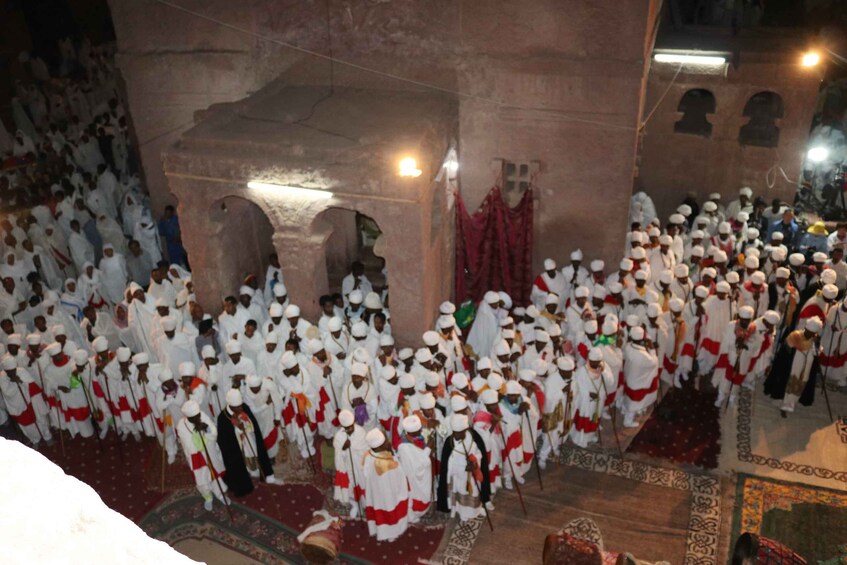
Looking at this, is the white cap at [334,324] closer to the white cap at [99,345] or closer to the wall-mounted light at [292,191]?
the wall-mounted light at [292,191]

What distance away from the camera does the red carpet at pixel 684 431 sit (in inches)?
383

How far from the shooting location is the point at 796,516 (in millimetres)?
8789

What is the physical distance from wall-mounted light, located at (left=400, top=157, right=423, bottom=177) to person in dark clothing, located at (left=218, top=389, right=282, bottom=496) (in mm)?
3380

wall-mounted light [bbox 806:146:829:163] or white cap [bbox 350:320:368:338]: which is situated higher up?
wall-mounted light [bbox 806:146:829:163]

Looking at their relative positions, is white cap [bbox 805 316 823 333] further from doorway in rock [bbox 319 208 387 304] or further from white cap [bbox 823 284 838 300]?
doorway in rock [bbox 319 208 387 304]

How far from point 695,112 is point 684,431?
9.28 meters

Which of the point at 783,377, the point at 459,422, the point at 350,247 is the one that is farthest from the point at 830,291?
the point at 350,247

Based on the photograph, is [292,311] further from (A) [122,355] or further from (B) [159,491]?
(B) [159,491]

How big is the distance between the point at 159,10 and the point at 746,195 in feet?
35.4

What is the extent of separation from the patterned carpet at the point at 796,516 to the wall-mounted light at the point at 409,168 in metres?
5.68

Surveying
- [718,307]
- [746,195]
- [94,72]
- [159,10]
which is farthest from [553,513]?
A: [94,72]

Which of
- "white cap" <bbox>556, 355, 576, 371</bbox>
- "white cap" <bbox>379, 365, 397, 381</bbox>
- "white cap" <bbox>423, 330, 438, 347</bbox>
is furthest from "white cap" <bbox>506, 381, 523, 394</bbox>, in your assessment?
"white cap" <bbox>379, 365, 397, 381</bbox>

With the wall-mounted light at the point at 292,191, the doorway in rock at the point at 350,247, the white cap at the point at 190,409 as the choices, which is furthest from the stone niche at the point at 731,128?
the white cap at the point at 190,409

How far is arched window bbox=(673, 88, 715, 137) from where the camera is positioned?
1564cm
